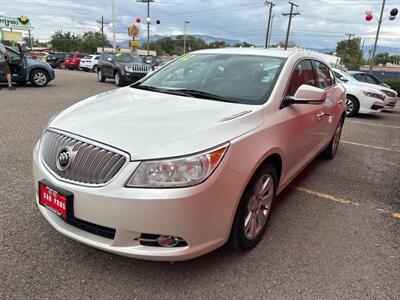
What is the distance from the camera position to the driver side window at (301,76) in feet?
10.8

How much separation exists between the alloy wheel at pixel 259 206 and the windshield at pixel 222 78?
0.71 m

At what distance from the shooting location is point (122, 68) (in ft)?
50.9

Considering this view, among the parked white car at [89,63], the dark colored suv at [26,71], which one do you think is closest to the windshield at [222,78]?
the dark colored suv at [26,71]

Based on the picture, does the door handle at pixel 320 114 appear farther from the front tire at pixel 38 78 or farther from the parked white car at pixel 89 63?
the parked white car at pixel 89 63

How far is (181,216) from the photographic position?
2045 millimetres

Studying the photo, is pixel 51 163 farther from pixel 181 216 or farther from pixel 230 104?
pixel 230 104

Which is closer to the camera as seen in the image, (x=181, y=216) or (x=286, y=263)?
(x=181, y=216)

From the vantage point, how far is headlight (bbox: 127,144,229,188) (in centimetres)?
205

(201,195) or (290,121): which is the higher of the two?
(290,121)

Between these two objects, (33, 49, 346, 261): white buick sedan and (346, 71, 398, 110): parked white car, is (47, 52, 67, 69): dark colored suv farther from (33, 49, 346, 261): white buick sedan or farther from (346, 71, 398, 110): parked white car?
(33, 49, 346, 261): white buick sedan

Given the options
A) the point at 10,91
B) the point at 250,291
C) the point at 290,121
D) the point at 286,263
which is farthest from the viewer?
the point at 10,91

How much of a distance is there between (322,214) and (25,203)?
309cm

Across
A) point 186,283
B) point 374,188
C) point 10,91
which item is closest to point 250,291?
point 186,283

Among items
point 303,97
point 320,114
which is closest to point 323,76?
point 320,114
